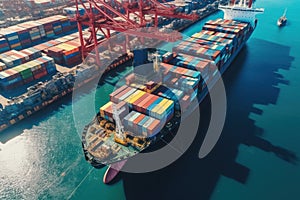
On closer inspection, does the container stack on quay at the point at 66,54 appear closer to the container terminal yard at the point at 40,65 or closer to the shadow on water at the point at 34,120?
the container terminal yard at the point at 40,65

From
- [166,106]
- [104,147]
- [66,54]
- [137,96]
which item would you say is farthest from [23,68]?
[166,106]

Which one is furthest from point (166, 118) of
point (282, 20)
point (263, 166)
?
point (282, 20)

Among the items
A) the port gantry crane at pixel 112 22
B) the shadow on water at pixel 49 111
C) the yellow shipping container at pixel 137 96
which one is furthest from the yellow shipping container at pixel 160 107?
the shadow on water at pixel 49 111

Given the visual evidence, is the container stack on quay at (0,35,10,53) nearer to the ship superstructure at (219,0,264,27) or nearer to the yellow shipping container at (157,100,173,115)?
the yellow shipping container at (157,100,173,115)

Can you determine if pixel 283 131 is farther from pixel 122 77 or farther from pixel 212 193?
pixel 122 77

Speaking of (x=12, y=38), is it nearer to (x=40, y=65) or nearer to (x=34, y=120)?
(x=40, y=65)

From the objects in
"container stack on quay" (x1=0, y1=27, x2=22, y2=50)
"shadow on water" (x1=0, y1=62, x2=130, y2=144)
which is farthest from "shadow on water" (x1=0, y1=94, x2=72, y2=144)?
"container stack on quay" (x1=0, y1=27, x2=22, y2=50)
